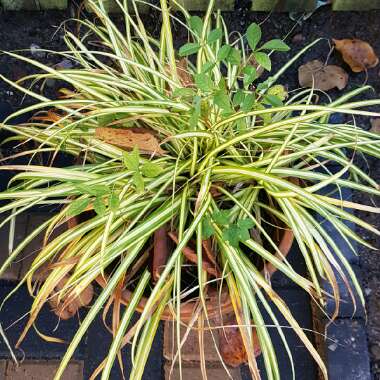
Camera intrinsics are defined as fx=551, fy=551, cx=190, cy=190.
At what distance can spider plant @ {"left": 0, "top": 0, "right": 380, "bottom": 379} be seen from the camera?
1.12 m

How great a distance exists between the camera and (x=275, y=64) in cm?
190

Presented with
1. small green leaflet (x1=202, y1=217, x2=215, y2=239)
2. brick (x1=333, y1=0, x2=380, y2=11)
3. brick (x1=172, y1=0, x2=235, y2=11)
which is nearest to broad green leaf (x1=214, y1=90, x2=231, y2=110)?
small green leaflet (x1=202, y1=217, x2=215, y2=239)

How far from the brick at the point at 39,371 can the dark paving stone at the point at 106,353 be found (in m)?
0.03

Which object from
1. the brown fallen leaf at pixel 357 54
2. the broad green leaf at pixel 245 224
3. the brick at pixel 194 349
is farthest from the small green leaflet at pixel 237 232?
the brown fallen leaf at pixel 357 54

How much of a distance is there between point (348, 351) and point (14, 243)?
3.38 feet

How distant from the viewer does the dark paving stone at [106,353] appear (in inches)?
62.0

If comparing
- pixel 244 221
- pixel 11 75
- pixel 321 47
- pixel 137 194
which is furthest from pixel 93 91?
pixel 321 47

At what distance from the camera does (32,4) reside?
1.92 metres

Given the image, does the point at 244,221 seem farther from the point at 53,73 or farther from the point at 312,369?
the point at 312,369

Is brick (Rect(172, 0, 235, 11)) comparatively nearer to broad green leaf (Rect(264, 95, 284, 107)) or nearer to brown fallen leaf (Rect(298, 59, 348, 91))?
brown fallen leaf (Rect(298, 59, 348, 91))

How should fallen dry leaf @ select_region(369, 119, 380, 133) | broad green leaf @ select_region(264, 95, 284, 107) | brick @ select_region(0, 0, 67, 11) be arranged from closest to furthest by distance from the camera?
1. broad green leaf @ select_region(264, 95, 284, 107)
2. fallen dry leaf @ select_region(369, 119, 380, 133)
3. brick @ select_region(0, 0, 67, 11)

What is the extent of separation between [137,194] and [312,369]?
766mm

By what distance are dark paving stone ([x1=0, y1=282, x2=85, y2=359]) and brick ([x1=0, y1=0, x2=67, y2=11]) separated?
989 millimetres

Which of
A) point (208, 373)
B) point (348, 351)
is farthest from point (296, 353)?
point (208, 373)
